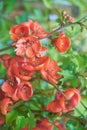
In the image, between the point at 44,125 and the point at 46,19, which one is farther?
the point at 46,19

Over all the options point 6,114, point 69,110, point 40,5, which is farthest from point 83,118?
point 40,5

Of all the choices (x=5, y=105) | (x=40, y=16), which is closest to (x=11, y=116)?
(x=5, y=105)

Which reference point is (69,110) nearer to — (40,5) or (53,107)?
(53,107)

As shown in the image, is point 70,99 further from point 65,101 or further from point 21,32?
point 21,32

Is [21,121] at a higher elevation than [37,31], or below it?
below

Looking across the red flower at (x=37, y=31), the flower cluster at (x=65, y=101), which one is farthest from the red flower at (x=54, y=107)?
the red flower at (x=37, y=31)

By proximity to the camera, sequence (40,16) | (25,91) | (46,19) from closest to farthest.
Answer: (25,91)
(40,16)
(46,19)

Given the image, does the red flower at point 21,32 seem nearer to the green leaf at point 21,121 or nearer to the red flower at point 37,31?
the red flower at point 37,31
